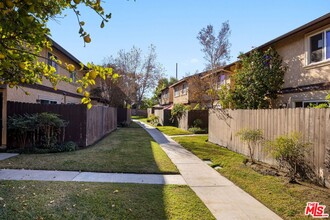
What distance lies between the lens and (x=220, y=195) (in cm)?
629

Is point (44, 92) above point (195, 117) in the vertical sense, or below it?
above

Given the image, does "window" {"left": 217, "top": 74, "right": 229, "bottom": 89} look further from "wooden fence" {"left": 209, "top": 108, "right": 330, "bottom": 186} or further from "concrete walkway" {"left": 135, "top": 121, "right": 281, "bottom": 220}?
"concrete walkway" {"left": 135, "top": 121, "right": 281, "bottom": 220}

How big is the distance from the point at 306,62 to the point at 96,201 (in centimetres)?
1091

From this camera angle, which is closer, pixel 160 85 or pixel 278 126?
pixel 278 126

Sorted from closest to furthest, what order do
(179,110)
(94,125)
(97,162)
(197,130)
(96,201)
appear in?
(96,201), (97,162), (94,125), (197,130), (179,110)

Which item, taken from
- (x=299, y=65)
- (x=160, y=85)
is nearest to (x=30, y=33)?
(x=299, y=65)

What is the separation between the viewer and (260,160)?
33.4 ft

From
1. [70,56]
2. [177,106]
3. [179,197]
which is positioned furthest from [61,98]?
[179,197]

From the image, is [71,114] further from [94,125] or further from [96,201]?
[96,201]

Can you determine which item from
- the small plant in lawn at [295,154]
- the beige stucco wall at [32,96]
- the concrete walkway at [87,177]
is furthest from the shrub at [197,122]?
the small plant in lawn at [295,154]

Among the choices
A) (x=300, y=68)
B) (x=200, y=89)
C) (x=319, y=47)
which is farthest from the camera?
(x=200, y=89)

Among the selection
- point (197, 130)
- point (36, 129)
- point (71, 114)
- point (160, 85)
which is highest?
point (160, 85)

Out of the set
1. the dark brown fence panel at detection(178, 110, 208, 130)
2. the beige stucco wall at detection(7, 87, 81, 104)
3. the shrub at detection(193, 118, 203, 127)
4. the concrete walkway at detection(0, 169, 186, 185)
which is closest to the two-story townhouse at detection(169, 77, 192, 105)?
the dark brown fence panel at detection(178, 110, 208, 130)

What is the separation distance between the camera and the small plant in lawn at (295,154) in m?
7.33
